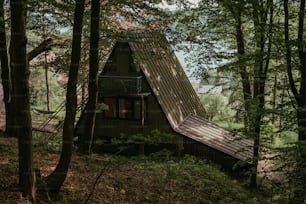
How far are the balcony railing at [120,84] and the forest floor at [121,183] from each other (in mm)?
4682

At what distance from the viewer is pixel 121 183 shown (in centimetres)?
681

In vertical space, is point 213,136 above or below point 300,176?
below

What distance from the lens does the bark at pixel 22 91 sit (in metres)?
3.98

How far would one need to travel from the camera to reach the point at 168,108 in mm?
13375

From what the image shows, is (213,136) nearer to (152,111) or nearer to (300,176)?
(152,111)

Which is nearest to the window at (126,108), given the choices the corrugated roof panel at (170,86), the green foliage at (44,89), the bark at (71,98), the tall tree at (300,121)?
the corrugated roof panel at (170,86)

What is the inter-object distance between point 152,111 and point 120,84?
1.97m

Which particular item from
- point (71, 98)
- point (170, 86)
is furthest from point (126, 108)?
point (71, 98)

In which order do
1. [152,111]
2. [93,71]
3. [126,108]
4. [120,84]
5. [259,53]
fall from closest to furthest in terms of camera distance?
[259,53] < [93,71] < [152,111] < [120,84] < [126,108]

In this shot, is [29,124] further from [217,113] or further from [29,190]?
[217,113]

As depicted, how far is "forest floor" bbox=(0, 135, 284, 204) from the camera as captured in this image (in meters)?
5.37

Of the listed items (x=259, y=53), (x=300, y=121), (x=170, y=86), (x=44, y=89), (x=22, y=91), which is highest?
(x=259, y=53)

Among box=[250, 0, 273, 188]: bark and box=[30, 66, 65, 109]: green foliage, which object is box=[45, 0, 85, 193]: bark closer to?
box=[250, 0, 273, 188]: bark

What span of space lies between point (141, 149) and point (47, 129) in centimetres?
527
